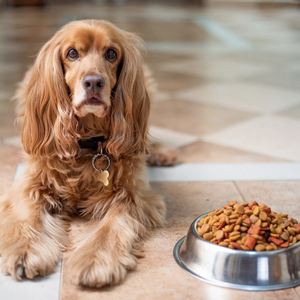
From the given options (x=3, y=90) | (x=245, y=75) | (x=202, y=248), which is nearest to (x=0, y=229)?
(x=202, y=248)

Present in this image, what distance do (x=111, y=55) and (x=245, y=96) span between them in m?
3.71

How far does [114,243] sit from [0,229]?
609mm

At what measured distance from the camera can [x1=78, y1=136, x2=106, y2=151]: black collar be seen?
290cm

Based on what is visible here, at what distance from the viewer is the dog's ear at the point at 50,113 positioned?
275cm

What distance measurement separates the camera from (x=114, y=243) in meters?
2.50

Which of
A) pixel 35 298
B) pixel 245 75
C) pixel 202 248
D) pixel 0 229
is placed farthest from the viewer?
pixel 245 75

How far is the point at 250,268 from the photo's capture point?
227cm

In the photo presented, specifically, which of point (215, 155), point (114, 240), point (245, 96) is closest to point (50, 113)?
point (114, 240)

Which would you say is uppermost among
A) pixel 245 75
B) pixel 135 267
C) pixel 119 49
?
pixel 119 49

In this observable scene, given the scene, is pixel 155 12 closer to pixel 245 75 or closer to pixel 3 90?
pixel 245 75

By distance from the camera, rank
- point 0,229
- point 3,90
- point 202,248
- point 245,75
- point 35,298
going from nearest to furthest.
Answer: point 35,298, point 202,248, point 0,229, point 3,90, point 245,75

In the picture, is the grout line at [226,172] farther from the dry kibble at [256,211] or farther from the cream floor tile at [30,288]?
the cream floor tile at [30,288]

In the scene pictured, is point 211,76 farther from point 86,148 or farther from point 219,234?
point 219,234

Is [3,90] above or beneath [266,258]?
beneath
